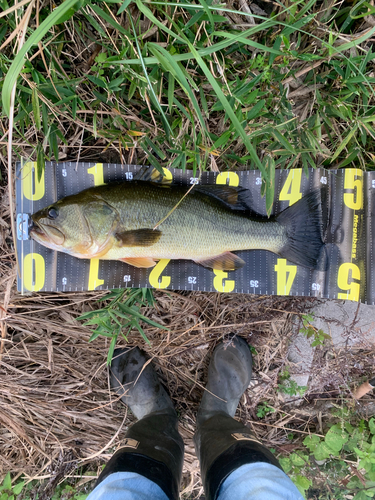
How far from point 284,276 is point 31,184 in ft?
7.64

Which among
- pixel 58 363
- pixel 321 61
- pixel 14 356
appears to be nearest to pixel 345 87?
pixel 321 61

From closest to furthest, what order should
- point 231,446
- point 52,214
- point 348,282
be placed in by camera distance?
point 231,446
point 52,214
point 348,282

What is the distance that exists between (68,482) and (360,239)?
358 cm

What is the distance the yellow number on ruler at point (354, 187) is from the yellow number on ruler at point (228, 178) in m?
0.94

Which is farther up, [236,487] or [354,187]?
[354,187]

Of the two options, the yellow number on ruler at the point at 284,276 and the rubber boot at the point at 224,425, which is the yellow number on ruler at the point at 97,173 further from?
the rubber boot at the point at 224,425

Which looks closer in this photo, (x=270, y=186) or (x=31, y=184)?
(x=270, y=186)

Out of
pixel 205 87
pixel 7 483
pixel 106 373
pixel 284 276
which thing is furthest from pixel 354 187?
pixel 7 483

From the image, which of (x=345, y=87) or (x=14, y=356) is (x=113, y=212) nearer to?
(x=14, y=356)

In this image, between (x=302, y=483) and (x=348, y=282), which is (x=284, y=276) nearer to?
(x=348, y=282)

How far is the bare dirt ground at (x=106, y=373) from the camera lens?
115 inches

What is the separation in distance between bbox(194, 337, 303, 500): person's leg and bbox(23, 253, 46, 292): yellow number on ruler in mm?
Answer: 1723

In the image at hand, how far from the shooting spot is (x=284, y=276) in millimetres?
2791

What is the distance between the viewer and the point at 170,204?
252cm
